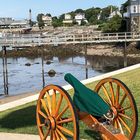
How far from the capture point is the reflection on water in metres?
40.0

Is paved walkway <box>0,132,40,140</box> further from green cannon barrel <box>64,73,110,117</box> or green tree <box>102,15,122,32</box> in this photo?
green tree <box>102,15,122,32</box>

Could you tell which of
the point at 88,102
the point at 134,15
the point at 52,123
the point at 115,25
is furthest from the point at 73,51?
the point at 88,102

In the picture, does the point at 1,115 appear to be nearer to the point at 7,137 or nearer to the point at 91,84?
the point at 7,137

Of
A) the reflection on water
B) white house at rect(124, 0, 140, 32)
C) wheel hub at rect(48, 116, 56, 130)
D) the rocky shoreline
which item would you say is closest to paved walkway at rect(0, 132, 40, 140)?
wheel hub at rect(48, 116, 56, 130)

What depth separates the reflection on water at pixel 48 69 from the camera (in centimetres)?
4000

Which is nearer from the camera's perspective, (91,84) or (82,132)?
(82,132)

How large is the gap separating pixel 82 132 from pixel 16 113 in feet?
12.3

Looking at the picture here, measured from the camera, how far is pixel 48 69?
53.2 m

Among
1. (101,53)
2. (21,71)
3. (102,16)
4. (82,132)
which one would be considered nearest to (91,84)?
(82,132)

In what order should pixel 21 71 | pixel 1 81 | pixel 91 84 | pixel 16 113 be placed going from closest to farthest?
pixel 16 113 → pixel 91 84 → pixel 1 81 → pixel 21 71

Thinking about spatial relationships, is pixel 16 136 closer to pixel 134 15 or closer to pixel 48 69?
pixel 48 69

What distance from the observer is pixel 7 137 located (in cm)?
1054

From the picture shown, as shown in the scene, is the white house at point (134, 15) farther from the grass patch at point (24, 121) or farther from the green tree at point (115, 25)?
the grass patch at point (24, 121)

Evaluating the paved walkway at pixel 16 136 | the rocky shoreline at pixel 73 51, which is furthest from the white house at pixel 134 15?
the paved walkway at pixel 16 136
